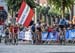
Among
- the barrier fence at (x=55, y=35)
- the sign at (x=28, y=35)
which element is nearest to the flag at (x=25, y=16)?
the barrier fence at (x=55, y=35)

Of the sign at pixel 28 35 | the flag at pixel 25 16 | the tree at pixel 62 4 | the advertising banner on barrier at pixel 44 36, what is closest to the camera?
the flag at pixel 25 16

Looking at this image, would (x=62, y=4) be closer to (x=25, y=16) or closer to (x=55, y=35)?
(x=55, y=35)

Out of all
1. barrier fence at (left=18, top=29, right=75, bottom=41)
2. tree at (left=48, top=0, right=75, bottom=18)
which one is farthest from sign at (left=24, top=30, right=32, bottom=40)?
tree at (left=48, top=0, right=75, bottom=18)

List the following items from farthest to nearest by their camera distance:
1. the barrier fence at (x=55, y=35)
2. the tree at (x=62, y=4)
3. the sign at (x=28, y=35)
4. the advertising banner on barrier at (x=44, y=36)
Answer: the tree at (x=62, y=4) → the sign at (x=28, y=35) → the advertising banner on barrier at (x=44, y=36) → the barrier fence at (x=55, y=35)

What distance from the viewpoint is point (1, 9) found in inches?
1257

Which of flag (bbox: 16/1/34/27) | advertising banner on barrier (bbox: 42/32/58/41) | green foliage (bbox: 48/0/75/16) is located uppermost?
green foliage (bbox: 48/0/75/16)

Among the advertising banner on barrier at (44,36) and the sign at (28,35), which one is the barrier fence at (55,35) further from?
the sign at (28,35)

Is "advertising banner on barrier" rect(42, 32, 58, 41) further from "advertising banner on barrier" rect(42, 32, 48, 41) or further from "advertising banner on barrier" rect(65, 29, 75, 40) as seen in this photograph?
"advertising banner on barrier" rect(65, 29, 75, 40)

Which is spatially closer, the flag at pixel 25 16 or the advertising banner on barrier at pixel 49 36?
the flag at pixel 25 16

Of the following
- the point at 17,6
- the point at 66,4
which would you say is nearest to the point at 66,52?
the point at 66,4

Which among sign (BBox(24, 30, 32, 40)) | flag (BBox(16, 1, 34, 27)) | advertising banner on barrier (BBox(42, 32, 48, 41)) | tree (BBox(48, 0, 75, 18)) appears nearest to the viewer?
flag (BBox(16, 1, 34, 27))

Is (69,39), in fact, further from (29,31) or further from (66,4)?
(66,4)

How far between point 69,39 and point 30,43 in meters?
3.23

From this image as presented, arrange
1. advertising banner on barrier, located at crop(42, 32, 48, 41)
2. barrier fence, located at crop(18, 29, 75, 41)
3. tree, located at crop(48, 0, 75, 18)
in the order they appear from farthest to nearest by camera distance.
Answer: tree, located at crop(48, 0, 75, 18) → advertising banner on barrier, located at crop(42, 32, 48, 41) → barrier fence, located at crop(18, 29, 75, 41)
